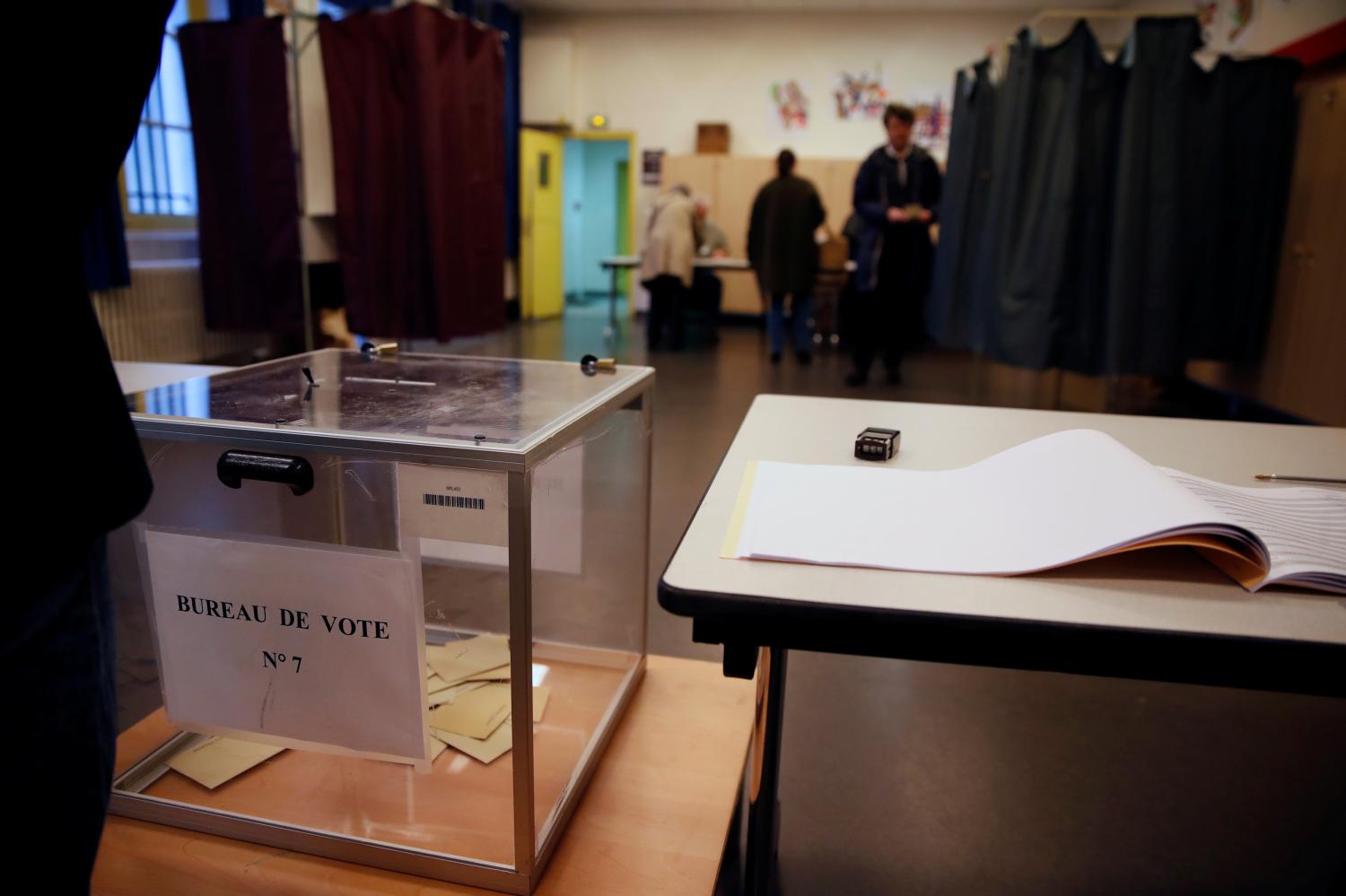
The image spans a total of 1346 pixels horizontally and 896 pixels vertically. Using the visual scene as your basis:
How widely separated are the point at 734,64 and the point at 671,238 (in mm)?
3077

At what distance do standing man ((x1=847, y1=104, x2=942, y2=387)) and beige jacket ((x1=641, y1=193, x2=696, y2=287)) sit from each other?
1588 mm

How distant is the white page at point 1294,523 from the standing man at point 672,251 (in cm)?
553

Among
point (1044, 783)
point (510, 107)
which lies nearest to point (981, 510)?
point (1044, 783)

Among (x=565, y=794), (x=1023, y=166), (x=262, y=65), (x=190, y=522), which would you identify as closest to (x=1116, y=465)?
(x=565, y=794)

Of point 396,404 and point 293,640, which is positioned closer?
point 293,640

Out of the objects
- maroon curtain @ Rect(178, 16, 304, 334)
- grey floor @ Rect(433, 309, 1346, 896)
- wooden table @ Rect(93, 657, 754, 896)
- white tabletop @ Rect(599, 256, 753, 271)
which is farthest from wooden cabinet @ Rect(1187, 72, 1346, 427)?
maroon curtain @ Rect(178, 16, 304, 334)

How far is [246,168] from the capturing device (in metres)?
4.21

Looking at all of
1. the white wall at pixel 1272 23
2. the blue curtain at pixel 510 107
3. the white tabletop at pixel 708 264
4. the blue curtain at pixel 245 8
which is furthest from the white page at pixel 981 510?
the blue curtain at pixel 510 107

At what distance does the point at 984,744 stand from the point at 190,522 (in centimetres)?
136

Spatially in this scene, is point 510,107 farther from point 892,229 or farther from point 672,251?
point 892,229

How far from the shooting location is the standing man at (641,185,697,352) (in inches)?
243

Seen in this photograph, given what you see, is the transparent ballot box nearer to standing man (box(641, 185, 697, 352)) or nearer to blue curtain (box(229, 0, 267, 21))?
blue curtain (box(229, 0, 267, 21))

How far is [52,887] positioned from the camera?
18.5 inches

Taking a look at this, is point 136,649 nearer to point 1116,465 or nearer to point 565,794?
point 565,794
